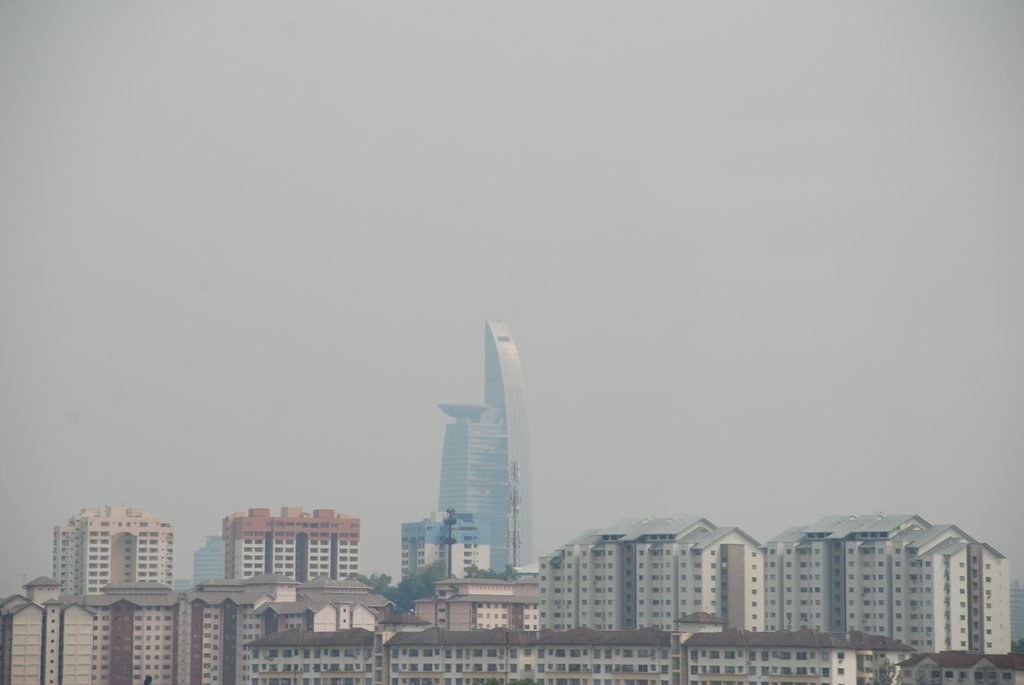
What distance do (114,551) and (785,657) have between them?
178 ft

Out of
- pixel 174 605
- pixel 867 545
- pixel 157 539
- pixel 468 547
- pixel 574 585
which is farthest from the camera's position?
Result: pixel 468 547

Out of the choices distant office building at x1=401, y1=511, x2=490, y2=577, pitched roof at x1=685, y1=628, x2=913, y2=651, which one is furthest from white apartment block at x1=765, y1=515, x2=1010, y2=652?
distant office building at x1=401, y1=511, x2=490, y2=577

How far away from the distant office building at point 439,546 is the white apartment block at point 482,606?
101 feet

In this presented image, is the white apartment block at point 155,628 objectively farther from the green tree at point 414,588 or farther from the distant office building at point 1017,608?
the distant office building at point 1017,608

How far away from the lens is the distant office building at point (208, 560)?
581 ft

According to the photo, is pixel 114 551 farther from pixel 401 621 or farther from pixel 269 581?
pixel 401 621

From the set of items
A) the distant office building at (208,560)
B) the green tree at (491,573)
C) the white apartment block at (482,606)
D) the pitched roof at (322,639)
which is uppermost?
the distant office building at (208,560)

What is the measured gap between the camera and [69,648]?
81.4 meters

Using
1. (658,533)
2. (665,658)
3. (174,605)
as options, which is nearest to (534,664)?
(665,658)

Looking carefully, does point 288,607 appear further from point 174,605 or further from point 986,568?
point 986,568

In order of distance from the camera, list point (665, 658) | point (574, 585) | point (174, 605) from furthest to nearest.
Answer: point (174, 605) < point (574, 585) < point (665, 658)

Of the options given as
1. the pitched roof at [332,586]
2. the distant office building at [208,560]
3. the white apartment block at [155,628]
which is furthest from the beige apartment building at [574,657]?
the distant office building at [208,560]

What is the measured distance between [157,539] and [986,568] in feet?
167

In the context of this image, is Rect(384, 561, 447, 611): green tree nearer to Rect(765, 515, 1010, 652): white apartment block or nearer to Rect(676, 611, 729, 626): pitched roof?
Rect(765, 515, 1010, 652): white apartment block
